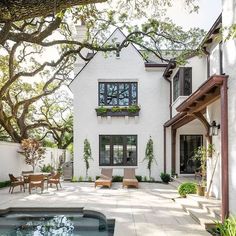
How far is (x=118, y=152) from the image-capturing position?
21094 millimetres

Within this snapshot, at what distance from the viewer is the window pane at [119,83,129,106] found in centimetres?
2125

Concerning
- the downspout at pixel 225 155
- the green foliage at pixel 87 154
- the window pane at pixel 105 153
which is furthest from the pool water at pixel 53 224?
the window pane at pixel 105 153

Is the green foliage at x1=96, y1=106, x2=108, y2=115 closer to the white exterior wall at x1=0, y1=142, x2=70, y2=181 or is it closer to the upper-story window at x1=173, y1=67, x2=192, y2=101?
the upper-story window at x1=173, y1=67, x2=192, y2=101

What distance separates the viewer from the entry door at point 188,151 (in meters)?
20.5

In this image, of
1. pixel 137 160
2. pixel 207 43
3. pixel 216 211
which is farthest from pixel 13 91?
pixel 216 211

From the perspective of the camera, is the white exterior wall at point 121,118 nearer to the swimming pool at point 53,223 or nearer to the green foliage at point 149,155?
the green foliage at point 149,155

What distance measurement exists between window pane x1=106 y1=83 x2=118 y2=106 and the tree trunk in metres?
16.0

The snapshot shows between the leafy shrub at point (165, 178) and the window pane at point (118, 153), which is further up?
the window pane at point (118, 153)

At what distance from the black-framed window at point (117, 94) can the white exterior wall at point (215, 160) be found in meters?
9.26

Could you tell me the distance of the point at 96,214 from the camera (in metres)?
10.9

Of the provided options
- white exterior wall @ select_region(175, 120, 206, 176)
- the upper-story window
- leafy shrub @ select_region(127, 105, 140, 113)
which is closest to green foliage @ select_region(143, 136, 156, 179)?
white exterior wall @ select_region(175, 120, 206, 176)

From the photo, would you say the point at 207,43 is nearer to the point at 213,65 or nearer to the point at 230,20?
the point at 213,65

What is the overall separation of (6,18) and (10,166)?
16.6 metres

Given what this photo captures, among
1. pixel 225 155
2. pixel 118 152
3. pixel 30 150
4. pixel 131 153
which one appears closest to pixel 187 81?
pixel 131 153
